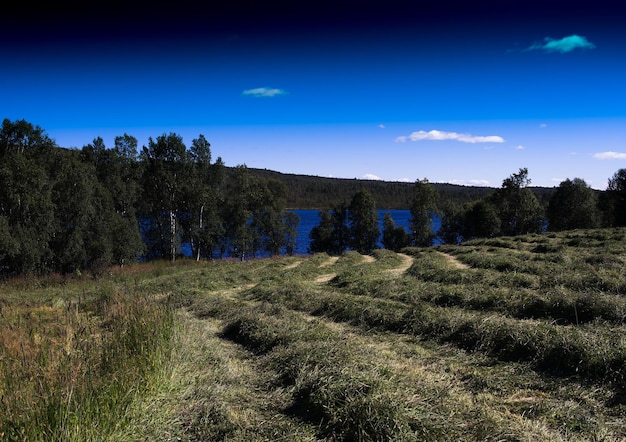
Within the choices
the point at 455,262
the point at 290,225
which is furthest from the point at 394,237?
the point at 455,262

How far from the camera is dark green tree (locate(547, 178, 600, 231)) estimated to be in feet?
162

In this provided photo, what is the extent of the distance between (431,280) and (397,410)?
30.4 ft

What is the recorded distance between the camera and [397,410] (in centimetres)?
378

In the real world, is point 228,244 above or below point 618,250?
below

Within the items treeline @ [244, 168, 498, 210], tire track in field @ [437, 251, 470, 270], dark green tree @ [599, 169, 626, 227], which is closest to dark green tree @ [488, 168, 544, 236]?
dark green tree @ [599, 169, 626, 227]

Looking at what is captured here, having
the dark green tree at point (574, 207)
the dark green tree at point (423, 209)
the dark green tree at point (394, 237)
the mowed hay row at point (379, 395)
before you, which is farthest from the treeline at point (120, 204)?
the dark green tree at point (574, 207)

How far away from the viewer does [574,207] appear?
165 feet

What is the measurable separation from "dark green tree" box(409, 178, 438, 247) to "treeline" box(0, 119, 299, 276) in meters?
18.5

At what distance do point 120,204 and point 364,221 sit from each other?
34.2m

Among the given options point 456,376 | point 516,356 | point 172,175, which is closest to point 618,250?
point 516,356

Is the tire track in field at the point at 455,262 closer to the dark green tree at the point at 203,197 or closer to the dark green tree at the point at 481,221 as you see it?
the dark green tree at the point at 203,197

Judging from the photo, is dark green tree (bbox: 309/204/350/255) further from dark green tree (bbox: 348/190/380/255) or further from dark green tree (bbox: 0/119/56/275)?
dark green tree (bbox: 0/119/56/275)

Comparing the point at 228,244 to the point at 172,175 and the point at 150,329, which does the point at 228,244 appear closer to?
the point at 172,175

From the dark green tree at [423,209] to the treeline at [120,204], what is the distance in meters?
18.5
